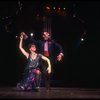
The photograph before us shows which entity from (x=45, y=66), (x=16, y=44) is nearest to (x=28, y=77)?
(x=45, y=66)

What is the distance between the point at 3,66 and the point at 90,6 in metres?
4.02

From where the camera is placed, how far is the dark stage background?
1332 cm

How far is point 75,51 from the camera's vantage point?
14531 mm

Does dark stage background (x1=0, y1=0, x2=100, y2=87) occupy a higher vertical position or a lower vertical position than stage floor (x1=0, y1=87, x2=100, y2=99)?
higher

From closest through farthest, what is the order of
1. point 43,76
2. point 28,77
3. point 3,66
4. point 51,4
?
point 28,77 → point 43,76 → point 51,4 → point 3,66

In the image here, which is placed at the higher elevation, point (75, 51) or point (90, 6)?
point (90, 6)

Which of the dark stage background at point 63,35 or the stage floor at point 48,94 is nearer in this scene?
the stage floor at point 48,94

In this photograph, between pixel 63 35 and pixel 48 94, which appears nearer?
Result: pixel 48 94

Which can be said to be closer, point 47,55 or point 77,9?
point 47,55

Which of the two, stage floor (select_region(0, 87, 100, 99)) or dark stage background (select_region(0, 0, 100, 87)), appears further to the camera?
dark stage background (select_region(0, 0, 100, 87))

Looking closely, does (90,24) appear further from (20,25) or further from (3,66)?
(3,66)

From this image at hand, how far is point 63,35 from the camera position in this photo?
1452cm

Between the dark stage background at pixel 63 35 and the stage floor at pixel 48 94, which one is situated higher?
the dark stage background at pixel 63 35

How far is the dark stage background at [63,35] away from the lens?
13.3m
